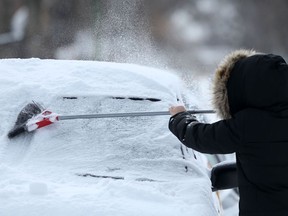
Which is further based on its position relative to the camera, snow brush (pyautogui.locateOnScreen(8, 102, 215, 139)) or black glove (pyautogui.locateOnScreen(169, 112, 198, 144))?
snow brush (pyautogui.locateOnScreen(8, 102, 215, 139))

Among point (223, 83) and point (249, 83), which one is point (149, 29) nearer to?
point (223, 83)

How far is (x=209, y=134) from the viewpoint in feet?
7.25

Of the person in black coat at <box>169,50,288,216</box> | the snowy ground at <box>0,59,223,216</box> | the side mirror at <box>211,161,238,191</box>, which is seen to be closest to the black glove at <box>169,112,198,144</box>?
the person in black coat at <box>169,50,288,216</box>

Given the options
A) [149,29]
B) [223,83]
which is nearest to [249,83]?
[223,83]

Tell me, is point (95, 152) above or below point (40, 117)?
below

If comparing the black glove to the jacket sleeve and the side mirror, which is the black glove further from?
the side mirror

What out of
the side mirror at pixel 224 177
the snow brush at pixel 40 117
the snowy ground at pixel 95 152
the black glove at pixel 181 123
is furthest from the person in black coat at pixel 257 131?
the snow brush at pixel 40 117

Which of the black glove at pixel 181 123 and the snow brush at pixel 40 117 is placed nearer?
the black glove at pixel 181 123

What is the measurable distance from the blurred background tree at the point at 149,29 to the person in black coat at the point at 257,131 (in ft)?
24.5

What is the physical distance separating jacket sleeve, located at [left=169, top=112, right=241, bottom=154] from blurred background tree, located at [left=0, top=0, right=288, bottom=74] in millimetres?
7312

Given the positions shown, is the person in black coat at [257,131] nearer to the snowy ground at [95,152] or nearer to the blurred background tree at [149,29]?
Result: the snowy ground at [95,152]

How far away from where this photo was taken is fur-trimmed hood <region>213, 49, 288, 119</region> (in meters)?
2.08

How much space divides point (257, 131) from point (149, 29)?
30.4 ft

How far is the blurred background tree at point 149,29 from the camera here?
1038 cm
